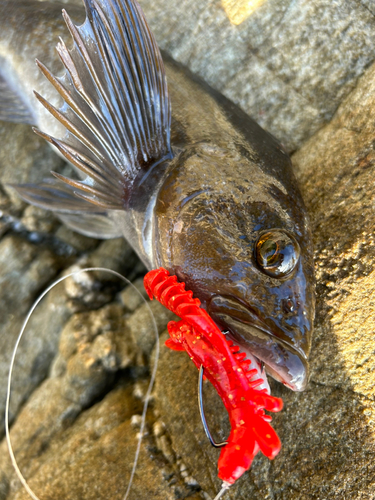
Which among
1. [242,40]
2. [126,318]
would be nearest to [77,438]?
[126,318]

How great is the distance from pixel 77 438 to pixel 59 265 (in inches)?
52.9

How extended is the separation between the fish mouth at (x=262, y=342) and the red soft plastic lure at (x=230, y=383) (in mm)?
120

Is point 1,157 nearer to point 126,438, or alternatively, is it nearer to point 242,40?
point 242,40

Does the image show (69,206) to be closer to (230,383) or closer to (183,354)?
(183,354)

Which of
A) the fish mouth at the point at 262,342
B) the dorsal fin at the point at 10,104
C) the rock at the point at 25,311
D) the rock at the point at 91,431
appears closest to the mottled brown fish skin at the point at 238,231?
the fish mouth at the point at 262,342

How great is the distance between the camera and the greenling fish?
144 cm

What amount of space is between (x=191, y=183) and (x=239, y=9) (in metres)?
1.71

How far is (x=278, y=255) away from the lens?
144 centimetres

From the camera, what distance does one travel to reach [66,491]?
207 centimetres

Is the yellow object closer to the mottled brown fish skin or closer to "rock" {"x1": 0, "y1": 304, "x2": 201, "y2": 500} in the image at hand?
the mottled brown fish skin

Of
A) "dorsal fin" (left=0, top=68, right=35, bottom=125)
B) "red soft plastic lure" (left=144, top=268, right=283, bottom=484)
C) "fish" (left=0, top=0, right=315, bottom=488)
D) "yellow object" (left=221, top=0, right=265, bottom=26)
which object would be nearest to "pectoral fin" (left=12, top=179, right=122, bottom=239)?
"fish" (left=0, top=0, right=315, bottom=488)

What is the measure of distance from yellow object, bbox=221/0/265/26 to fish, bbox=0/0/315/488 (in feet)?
2.61

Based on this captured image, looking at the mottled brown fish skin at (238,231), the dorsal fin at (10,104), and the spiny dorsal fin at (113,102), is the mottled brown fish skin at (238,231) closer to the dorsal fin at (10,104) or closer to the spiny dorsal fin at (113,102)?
the spiny dorsal fin at (113,102)

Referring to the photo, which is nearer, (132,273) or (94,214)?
(94,214)
